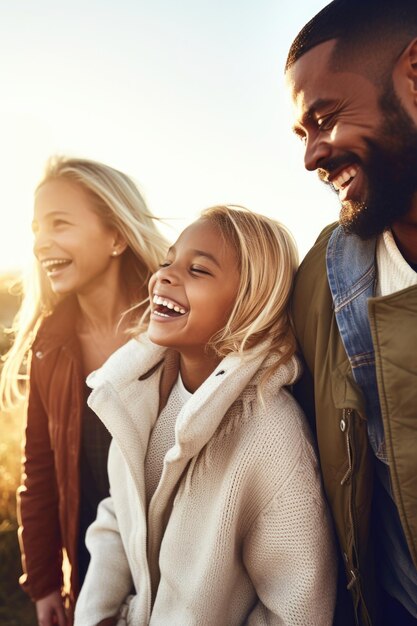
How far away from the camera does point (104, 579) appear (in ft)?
6.61

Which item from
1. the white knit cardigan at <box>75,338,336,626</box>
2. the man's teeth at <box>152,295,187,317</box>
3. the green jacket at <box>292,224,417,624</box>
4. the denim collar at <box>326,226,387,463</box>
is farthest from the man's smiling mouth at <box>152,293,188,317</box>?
the denim collar at <box>326,226,387,463</box>

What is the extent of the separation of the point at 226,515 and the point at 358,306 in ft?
2.69

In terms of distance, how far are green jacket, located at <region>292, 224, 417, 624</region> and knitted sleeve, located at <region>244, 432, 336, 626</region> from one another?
0.17 ft

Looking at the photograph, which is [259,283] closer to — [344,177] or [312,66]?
[344,177]

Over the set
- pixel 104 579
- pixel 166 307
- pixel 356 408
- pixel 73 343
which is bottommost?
pixel 104 579

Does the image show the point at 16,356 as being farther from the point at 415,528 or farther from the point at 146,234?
the point at 415,528

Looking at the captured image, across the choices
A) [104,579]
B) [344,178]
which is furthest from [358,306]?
[104,579]

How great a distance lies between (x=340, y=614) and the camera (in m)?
1.81

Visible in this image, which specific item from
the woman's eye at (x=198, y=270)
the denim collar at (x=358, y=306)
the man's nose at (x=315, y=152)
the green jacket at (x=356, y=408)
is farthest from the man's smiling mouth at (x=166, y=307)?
the man's nose at (x=315, y=152)

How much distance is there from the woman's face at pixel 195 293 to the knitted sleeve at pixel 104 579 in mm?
882

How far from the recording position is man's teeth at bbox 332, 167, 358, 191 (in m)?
1.65

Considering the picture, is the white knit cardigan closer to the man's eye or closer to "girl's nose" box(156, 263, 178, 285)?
"girl's nose" box(156, 263, 178, 285)

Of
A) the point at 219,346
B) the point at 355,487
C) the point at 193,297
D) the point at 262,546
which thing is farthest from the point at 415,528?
the point at 193,297

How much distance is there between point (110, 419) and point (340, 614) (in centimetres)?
109
